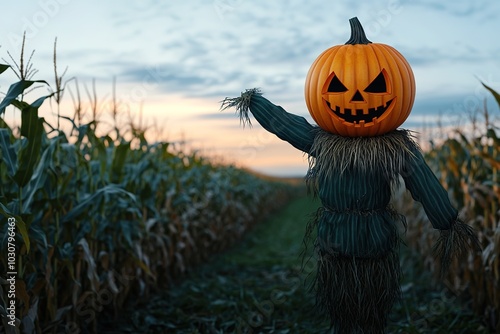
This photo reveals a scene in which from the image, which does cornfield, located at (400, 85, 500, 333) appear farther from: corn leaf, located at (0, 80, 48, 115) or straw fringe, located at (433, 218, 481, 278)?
corn leaf, located at (0, 80, 48, 115)

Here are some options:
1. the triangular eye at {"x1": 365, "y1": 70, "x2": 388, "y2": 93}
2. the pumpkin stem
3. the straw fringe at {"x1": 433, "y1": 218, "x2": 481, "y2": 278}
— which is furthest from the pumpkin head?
the straw fringe at {"x1": 433, "y1": 218, "x2": 481, "y2": 278}

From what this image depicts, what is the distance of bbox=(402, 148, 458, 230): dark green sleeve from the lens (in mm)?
3668

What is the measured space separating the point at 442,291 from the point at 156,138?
4282 millimetres

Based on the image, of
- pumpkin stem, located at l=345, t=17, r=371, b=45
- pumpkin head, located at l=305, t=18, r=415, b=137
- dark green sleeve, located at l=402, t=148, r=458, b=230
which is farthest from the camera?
pumpkin stem, located at l=345, t=17, r=371, b=45

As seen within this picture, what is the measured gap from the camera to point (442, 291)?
267 inches

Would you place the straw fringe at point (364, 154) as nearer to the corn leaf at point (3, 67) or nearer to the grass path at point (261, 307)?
the grass path at point (261, 307)

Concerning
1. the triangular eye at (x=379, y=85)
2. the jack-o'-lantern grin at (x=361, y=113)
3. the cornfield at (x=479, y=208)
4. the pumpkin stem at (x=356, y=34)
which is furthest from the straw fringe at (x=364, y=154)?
the cornfield at (x=479, y=208)

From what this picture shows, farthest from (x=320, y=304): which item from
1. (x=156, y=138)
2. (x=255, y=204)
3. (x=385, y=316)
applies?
(x=255, y=204)

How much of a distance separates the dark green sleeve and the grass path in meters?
0.82

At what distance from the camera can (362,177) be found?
3686 millimetres

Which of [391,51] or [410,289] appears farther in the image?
[410,289]

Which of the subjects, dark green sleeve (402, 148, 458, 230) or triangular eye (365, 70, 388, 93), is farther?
dark green sleeve (402, 148, 458, 230)

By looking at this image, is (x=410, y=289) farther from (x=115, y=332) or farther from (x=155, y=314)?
(x=115, y=332)

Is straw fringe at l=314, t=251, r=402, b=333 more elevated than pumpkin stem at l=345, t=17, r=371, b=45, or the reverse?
pumpkin stem at l=345, t=17, r=371, b=45
